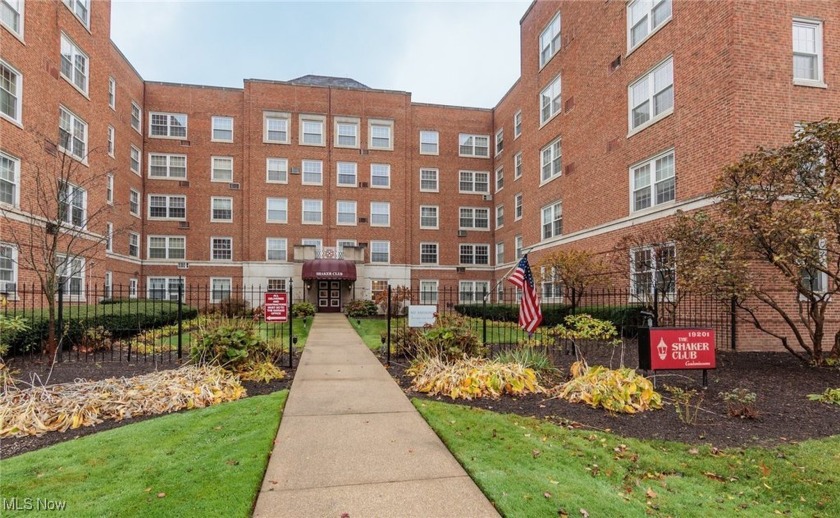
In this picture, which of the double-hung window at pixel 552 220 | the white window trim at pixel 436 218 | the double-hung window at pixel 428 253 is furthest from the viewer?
the white window trim at pixel 436 218

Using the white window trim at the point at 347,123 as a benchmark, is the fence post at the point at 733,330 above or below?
below

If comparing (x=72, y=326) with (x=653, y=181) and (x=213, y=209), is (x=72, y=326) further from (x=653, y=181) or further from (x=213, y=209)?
(x=213, y=209)

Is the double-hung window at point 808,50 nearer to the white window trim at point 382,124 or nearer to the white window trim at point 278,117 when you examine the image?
the white window trim at point 382,124

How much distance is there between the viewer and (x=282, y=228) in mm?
30266

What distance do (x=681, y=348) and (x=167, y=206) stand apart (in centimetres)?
3159

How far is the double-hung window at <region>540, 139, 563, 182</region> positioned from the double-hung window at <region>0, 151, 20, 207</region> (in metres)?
21.9

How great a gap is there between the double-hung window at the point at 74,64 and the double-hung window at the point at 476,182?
23147 millimetres

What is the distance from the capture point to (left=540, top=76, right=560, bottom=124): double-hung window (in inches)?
840

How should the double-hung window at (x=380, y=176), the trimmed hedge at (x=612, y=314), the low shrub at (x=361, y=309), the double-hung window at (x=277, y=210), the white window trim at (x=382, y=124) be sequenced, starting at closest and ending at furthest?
the trimmed hedge at (x=612, y=314), the low shrub at (x=361, y=309), the double-hung window at (x=277, y=210), the double-hung window at (x=380, y=176), the white window trim at (x=382, y=124)

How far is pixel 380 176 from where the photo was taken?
31.7m

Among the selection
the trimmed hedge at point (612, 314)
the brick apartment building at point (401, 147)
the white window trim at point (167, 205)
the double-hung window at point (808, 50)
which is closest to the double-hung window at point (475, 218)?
the brick apartment building at point (401, 147)

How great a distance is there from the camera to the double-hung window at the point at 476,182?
33406 millimetres

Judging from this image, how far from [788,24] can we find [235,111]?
1180 inches

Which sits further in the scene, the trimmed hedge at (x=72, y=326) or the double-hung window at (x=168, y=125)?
the double-hung window at (x=168, y=125)
